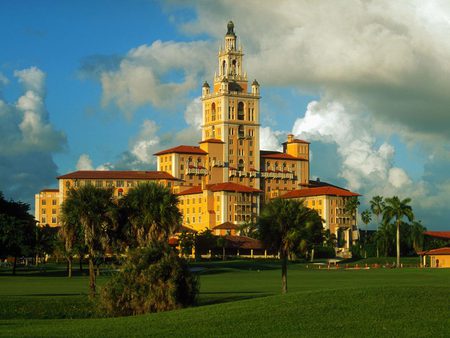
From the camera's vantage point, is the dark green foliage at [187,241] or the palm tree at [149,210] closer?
the palm tree at [149,210]

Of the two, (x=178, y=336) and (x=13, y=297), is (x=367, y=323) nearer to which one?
(x=178, y=336)

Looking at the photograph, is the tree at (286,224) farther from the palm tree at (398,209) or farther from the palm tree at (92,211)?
the palm tree at (398,209)

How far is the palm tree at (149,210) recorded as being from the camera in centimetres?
7181

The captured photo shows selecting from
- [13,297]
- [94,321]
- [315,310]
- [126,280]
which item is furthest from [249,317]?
[13,297]

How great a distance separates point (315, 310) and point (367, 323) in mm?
3622

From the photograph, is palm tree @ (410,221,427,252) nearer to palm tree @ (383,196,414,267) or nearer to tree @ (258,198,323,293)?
palm tree @ (383,196,414,267)

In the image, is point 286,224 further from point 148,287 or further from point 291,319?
point 291,319

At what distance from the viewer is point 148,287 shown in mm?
53969

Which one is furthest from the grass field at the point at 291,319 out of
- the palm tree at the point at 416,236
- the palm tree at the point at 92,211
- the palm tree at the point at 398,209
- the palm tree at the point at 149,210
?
the palm tree at the point at 416,236

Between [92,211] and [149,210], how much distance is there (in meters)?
5.29

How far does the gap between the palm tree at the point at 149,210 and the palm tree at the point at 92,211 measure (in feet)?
8.41

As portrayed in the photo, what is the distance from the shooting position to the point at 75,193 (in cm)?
6775

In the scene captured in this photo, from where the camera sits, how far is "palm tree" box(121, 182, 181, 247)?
7181cm

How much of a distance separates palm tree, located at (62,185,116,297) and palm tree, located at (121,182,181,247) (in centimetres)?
256
